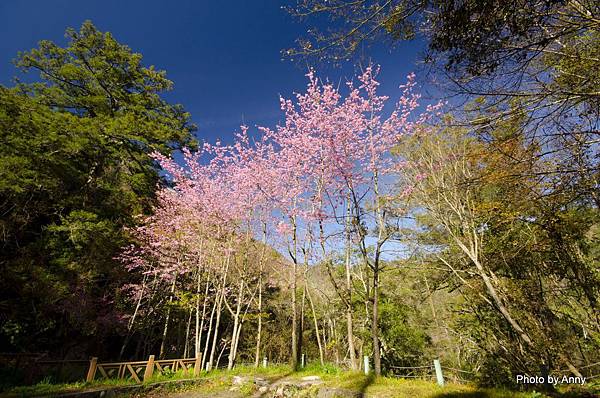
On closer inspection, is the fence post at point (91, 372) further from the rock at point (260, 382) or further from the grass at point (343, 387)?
the rock at point (260, 382)

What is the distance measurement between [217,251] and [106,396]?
250 inches

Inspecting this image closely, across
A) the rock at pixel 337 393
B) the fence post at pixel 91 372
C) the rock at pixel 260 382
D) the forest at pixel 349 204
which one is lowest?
the rock at pixel 260 382

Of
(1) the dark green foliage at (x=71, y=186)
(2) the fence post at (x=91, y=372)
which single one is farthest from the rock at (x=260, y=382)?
(1) the dark green foliage at (x=71, y=186)

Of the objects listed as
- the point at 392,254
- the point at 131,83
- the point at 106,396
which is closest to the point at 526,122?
the point at 392,254

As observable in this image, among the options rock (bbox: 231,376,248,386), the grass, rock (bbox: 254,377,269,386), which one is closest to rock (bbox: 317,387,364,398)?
the grass

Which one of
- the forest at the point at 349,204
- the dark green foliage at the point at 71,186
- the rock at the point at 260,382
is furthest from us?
the dark green foliage at the point at 71,186

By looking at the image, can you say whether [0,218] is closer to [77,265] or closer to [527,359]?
[77,265]

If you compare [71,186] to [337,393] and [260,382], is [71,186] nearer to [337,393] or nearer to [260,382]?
[260,382]

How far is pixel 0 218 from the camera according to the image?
28.6 feet

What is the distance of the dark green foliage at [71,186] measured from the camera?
8.20m

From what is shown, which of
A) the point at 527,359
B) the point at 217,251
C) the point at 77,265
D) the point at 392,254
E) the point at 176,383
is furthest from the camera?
the point at 217,251

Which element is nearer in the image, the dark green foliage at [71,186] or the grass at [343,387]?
the grass at [343,387]

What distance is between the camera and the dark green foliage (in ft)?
26.9

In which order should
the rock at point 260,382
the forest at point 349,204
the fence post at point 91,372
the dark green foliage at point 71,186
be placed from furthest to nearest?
the dark green foliage at point 71,186, the rock at point 260,382, the fence post at point 91,372, the forest at point 349,204
